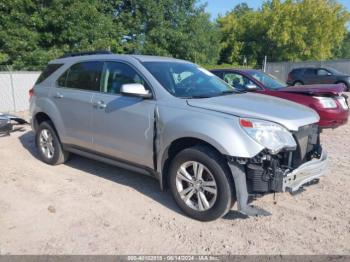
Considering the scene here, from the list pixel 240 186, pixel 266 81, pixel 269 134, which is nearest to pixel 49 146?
pixel 240 186

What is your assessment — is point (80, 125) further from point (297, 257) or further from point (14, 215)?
point (297, 257)

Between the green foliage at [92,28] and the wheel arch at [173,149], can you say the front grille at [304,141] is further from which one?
the green foliage at [92,28]

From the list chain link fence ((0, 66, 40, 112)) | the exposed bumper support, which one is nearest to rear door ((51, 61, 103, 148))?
the exposed bumper support

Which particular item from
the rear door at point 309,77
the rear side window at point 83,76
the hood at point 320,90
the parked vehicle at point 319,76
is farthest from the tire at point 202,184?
the rear door at point 309,77

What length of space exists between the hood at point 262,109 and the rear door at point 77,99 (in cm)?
173

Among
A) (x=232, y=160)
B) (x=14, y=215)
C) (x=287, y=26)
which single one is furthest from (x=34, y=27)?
(x=287, y=26)

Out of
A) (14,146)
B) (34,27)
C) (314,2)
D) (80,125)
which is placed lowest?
(14,146)

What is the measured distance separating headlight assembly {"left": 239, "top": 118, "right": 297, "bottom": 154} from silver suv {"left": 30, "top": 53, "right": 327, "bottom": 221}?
0.03 feet

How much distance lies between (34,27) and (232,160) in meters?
16.6

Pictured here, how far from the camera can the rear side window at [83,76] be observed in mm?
5077

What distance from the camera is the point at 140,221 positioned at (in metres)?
3.95

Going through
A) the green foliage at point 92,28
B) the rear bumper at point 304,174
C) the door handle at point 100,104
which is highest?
the green foliage at point 92,28

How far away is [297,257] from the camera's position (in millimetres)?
3205

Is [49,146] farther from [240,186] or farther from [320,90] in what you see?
[320,90]
